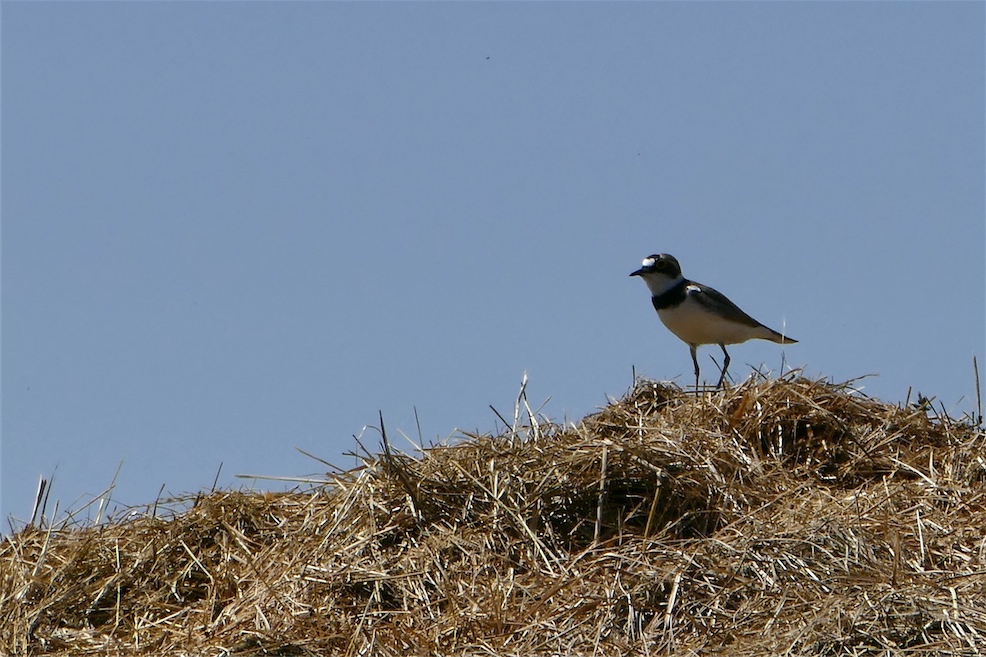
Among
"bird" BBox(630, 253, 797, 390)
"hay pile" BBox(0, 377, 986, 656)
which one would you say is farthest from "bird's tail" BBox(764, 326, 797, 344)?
"hay pile" BBox(0, 377, 986, 656)

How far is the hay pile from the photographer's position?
5.25 meters

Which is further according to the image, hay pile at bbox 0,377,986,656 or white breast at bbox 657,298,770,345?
white breast at bbox 657,298,770,345

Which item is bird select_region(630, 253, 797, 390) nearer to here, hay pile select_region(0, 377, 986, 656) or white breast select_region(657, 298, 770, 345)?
white breast select_region(657, 298, 770, 345)

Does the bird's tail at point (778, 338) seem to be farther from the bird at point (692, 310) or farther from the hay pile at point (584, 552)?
the hay pile at point (584, 552)

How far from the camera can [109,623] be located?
20.0ft

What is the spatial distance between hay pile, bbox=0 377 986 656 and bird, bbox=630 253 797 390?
379cm

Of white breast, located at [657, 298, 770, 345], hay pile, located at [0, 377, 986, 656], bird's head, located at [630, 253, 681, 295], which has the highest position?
bird's head, located at [630, 253, 681, 295]

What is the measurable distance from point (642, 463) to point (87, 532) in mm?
2707

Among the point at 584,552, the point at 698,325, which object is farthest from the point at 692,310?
the point at 584,552

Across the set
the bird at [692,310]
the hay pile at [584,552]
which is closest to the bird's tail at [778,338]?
the bird at [692,310]

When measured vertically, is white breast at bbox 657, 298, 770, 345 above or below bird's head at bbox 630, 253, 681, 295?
below

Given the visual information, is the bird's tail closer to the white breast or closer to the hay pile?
the white breast

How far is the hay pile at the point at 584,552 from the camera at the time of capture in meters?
5.25

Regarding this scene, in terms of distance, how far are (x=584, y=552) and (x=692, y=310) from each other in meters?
5.50
